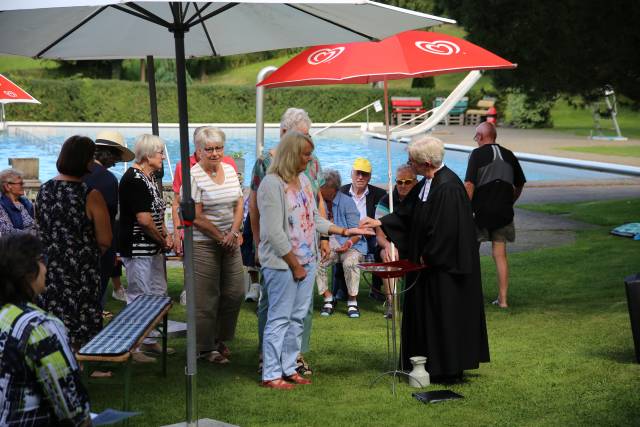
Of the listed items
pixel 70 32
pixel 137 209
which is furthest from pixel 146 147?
pixel 70 32

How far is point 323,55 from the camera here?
28.0 feet

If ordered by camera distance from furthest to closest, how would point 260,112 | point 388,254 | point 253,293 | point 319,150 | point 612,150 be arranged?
1. point 319,150
2. point 612,150
3. point 260,112
4. point 253,293
5. point 388,254

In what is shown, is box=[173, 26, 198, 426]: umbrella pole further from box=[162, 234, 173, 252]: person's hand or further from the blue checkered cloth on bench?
box=[162, 234, 173, 252]: person's hand

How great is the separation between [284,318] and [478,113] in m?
35.6

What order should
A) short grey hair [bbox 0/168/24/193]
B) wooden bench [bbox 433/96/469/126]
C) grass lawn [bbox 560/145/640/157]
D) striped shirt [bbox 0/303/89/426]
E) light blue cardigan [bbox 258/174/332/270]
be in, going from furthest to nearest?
wooden bench [bbox 433/96/469/126] < grass lawn [bbox 560/145/640/157] < short grey hair [bbox 0/168/24/193] < light blue cardigan [bbox 258/174/332/270] < striped shirt [bbox 0/303/89/426]

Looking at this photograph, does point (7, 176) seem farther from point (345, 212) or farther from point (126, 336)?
point (126, 336)

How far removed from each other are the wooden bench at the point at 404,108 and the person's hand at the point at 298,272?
3429cm

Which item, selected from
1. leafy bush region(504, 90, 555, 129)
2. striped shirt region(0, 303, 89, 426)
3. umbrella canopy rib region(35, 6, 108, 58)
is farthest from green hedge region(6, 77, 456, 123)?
striped shirt region(0, 303, 89, 426)

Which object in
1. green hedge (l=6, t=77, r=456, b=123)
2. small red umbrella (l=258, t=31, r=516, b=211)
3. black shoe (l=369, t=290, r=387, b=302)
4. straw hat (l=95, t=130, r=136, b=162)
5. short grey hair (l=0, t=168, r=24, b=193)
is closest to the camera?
straw hat (l=95, t=130, r=136, b=162)

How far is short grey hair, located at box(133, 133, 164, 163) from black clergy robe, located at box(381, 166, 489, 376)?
1790mm

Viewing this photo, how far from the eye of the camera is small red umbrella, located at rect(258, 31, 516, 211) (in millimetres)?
8094

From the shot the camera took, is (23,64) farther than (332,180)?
Yes

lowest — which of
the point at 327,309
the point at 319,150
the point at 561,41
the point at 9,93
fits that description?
the point at 327,309

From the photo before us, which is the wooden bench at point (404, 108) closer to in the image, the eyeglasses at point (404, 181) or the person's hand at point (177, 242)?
the eyeglasses at point (404, 181)
